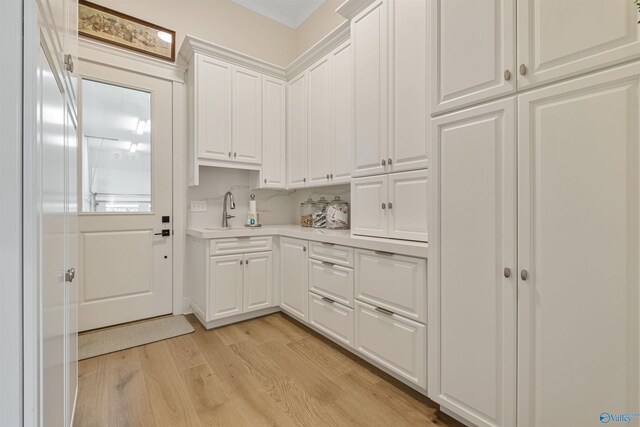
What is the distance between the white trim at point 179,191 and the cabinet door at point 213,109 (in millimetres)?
347

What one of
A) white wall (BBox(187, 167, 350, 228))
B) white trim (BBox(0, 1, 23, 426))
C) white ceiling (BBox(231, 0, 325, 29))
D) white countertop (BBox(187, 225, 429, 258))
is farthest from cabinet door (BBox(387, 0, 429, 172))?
white ceiling (BBox(231, 0, 325, 29))

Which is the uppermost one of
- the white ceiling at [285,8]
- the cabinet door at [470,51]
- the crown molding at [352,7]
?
the white ceiling at [285,8]

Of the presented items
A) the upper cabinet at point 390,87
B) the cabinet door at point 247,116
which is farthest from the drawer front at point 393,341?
the cabinet door at point 247,116

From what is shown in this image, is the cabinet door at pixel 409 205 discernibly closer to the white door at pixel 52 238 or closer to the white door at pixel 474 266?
the white door at pixel 474 266

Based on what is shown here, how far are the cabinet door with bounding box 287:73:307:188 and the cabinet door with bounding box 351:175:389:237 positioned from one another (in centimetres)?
101

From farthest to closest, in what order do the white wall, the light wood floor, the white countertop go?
the white wall
the white countertop
the light wood floor

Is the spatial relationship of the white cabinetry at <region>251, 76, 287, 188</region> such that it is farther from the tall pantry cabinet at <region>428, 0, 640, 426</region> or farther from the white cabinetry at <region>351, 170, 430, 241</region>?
the tall pantry cabinet at <region>428, 0, 640, 426</region>

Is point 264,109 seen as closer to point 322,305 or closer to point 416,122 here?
point 416,122

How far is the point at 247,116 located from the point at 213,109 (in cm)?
36

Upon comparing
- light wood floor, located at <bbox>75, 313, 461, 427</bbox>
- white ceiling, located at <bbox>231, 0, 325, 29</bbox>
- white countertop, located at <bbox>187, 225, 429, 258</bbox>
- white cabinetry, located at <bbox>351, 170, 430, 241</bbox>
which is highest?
white ceiling, located at <bbox>231, 0, 325, 29</bbox>

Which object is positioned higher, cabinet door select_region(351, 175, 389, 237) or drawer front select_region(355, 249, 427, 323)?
cabinet door select_region(351, 175, 389, 237)

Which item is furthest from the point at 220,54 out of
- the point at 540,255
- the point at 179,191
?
the point at 540,255

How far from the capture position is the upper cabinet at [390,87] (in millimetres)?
1850

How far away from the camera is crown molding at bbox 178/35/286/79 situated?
2.78 meters
